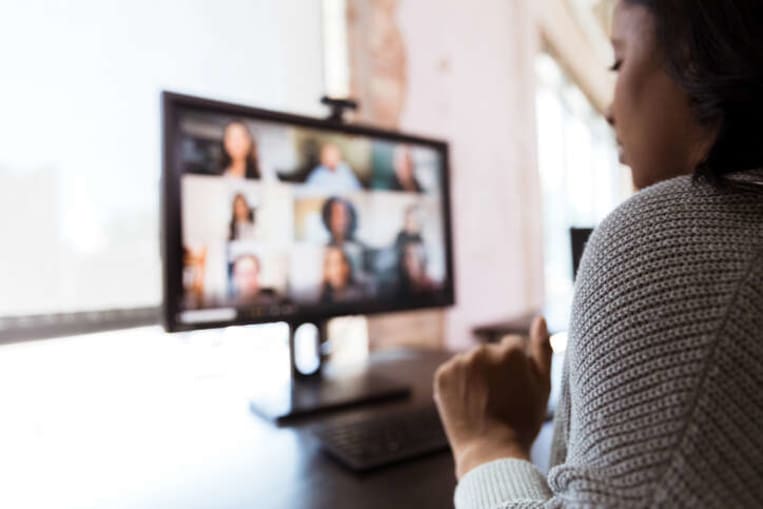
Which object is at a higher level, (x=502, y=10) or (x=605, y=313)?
(x=502, y=10)

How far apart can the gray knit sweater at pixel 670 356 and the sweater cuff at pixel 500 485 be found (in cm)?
11

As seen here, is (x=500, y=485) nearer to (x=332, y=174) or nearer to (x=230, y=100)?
(x=332, y=174)

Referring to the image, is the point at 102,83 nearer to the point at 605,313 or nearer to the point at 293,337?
the point at 293,337

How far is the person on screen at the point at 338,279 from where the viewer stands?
92 centimetres

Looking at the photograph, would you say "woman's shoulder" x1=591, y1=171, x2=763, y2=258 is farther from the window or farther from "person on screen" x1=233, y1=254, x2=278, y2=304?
the window

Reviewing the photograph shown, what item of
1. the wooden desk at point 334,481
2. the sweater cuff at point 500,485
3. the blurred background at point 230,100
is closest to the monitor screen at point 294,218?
the blurred background at point 230,100

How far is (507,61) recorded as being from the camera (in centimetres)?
227

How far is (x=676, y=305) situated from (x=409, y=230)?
2.39 feet

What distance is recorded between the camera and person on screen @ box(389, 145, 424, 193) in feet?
3.36

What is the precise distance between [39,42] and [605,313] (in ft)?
3.83

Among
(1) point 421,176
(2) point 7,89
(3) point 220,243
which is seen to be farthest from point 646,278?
(2) point 7,89

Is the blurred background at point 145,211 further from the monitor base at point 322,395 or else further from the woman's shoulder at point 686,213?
the woman's shoulder at point 686,213

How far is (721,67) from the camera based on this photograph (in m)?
0.40

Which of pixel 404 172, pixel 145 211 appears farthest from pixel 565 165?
pixel 145 211
